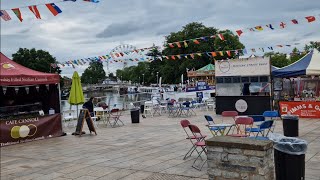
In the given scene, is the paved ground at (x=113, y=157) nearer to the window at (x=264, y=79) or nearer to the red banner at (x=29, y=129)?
the red banner at (x=29, y=129)

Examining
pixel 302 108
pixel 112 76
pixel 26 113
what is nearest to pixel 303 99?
pixel 302 108

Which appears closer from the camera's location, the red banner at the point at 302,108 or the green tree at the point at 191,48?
the red banner at the point at 302,108

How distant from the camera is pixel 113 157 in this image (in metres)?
8.54

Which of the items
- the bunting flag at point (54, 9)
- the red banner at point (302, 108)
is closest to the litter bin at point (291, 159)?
the bunting flag at point (54, 9)

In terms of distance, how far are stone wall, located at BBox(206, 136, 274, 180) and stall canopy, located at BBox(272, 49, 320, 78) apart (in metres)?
11.4

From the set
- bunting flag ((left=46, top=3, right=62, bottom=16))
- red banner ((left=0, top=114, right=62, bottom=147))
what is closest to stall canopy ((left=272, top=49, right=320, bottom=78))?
red banner ((left=0, top=114, right=62, bottom=147))

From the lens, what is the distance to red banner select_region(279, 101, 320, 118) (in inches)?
593

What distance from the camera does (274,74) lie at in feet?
52.9

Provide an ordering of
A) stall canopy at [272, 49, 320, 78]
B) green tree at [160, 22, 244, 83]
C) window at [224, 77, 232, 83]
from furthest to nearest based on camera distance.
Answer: green tree at [160, 22, 244, 83] → window at [224, 77, 232, 83] → stall canopy at [272, 49, 320, 78]

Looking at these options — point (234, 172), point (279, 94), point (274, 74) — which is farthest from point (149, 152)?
point (279, 94)

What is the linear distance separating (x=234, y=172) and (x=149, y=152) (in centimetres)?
431

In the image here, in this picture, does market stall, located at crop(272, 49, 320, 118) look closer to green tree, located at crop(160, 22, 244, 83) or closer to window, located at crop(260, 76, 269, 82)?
window, located at crop(260, 76, 269, 82)

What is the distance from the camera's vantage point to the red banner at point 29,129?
11391 millimetres

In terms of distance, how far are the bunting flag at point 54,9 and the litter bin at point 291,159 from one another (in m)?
7.14
